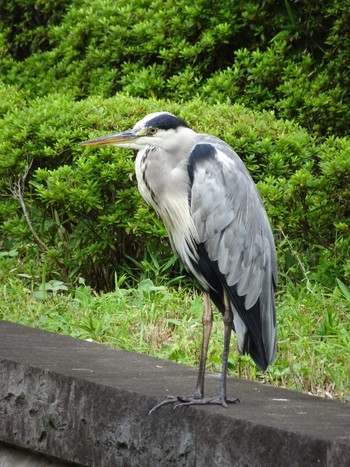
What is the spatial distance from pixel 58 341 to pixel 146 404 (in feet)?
3.59

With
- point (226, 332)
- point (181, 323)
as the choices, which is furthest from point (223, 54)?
point (226, 332)

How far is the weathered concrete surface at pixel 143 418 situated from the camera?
10.5 feet

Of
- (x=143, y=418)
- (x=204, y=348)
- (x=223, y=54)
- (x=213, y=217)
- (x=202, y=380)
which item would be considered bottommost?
(x=143, y=418)

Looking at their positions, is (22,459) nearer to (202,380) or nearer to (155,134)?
(202,380)

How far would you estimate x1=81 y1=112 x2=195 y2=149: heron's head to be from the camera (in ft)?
12.8

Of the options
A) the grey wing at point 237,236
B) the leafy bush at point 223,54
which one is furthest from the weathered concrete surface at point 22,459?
the leafy bush at point 223,54

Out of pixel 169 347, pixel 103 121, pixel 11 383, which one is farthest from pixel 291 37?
pixel 11 383

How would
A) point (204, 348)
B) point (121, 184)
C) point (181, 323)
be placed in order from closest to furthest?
point (204, 348) → point (181, 323) → point (121, 184)

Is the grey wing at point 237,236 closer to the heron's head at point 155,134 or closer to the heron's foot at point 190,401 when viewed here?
the heron's head at point 155,134

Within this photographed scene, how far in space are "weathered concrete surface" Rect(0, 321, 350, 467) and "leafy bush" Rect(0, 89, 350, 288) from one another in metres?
1.83

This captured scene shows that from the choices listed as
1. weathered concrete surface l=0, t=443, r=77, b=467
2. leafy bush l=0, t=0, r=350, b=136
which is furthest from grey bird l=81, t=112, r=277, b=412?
leafy bush l=0, t=0, r=350, b=136

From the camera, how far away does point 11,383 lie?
4.01m

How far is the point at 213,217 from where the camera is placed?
386cm

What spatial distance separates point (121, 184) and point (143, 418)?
2744mm
